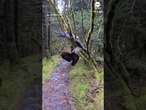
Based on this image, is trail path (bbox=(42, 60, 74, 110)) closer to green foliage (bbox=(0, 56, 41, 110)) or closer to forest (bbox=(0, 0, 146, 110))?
forest (bbox=(0, 0, 146, 110))

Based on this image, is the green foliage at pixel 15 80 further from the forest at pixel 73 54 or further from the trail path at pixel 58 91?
the trail path at pixel 58 91

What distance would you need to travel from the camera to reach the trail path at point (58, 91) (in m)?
1.65

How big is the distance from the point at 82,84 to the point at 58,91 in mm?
134

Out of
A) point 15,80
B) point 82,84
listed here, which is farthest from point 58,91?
point 15,80

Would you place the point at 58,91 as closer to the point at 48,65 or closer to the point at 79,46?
the point at 48,65

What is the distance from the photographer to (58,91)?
1648mm

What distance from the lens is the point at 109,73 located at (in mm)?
1591

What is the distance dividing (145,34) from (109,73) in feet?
0.89

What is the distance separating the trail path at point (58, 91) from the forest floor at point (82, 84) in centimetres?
1

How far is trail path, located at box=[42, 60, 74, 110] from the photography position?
5.41ft

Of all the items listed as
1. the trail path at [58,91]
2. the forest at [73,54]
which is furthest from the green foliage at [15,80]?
the trail path at [58,91]

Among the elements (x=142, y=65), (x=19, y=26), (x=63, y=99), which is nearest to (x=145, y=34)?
(x=142, y=65)

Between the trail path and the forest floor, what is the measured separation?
0.01 m

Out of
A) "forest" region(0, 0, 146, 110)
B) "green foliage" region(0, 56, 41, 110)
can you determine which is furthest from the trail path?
"green foliage" region(0, 56, 41, 110)
